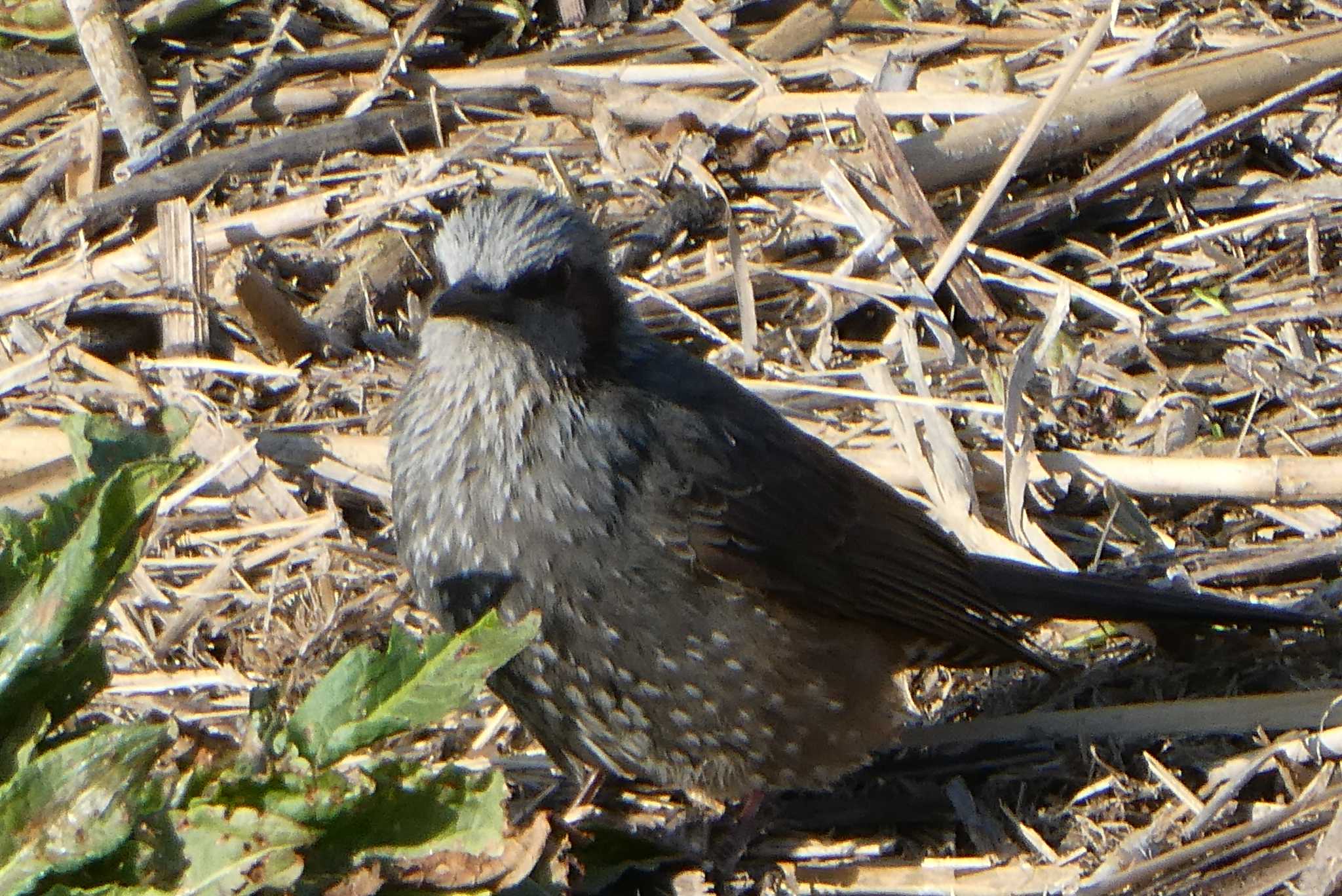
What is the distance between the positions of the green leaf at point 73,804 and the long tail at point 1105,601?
7.64 feet

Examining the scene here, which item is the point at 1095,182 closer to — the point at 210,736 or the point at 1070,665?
the point at 1070,665

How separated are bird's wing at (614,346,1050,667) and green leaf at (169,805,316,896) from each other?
3.98ft

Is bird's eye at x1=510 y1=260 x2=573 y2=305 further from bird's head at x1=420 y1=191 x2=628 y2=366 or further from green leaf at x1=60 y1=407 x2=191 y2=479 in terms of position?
green leaf at x1=60 y1=407 x2=191 y2=479

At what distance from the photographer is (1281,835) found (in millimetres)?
4117

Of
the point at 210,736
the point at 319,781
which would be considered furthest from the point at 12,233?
the point at 319,781

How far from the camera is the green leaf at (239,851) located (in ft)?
11.1

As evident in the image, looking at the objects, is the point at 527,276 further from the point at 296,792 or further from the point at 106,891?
the point at 106,891

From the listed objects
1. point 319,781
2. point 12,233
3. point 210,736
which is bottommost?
point 210,736

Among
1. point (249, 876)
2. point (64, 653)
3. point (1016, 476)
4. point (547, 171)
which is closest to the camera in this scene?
point (249, 876)

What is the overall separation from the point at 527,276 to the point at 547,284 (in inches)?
2.9

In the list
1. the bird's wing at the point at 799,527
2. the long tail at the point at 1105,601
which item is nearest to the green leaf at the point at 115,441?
the bird's wing at the point at 799,527

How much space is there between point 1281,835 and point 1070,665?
97 cm

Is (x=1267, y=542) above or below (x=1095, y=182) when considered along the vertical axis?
below

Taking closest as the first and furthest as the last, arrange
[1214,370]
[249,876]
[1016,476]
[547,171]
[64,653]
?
1. [249,876]
2. [64,653]
3. [1016,476]
4. [1214,370]
5. [547,171]
